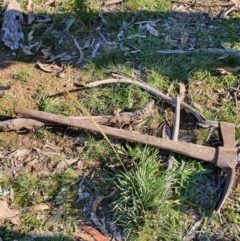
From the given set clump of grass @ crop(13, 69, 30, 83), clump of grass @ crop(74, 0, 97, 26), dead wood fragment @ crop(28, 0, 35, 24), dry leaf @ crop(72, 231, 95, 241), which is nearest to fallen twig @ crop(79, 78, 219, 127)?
clump of grass @ crop(13, 69, 30, 83)

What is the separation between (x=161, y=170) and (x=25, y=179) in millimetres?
1110

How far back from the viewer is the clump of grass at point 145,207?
3.34m

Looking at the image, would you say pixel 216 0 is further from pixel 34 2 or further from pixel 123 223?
pixel 123 223

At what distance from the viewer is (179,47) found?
4441 mm

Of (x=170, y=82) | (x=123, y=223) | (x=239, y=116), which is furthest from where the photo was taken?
(x=170, y=82)

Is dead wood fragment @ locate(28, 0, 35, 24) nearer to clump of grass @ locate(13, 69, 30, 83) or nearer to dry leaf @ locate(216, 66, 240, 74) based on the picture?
clump of grass @ locate(13, 69, 30, 83)

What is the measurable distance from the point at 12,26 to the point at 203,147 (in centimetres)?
240

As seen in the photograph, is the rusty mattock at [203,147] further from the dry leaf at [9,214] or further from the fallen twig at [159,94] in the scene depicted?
the dry leaf at [9,214]

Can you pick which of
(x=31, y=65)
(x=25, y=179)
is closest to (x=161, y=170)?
(x=25, y=179)

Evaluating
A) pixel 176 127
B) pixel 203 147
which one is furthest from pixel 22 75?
pixel 203 147

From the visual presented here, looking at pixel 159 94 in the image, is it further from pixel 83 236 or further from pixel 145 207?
pixel 83 236

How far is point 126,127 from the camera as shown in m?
3.90

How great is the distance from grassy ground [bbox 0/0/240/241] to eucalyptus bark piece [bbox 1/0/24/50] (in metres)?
0.08

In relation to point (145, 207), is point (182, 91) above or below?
above
